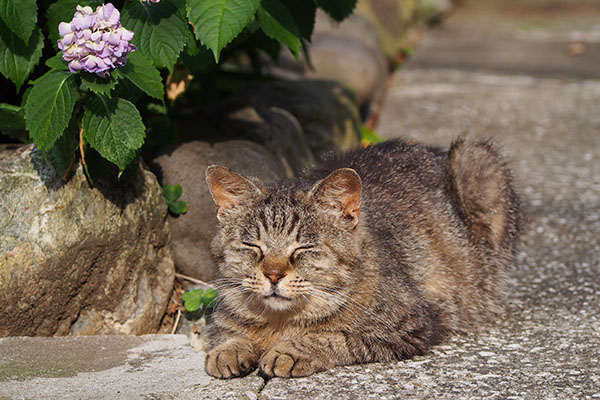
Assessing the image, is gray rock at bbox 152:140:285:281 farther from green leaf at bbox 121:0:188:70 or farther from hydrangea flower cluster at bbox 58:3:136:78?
hydrangea flower cluster at bbox 58:3:136:78

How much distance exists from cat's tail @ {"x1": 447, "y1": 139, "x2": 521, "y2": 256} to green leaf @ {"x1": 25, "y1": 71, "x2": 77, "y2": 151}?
2.06m

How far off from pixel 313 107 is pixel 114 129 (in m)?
2.50

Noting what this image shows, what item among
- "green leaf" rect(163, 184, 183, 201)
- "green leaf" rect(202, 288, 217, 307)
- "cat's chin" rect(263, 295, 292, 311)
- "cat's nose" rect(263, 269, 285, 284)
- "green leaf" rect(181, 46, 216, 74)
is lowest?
"green leaf" rect(202, 288, 217, 307)

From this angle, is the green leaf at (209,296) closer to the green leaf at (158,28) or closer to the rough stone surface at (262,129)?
the rough stone surface at (262,129)

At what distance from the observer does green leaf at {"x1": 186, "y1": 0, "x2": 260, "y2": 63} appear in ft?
10.2

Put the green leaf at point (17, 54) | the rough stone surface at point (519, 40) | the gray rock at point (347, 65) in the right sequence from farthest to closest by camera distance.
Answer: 1. the rough stone surface at point (519, 40)
2. the gray rock at point (347, 65)
3. the green leaf at point (17, 54)

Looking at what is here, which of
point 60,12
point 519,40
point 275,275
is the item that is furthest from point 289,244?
point 519,40

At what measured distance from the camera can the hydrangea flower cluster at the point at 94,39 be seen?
2.89 metres

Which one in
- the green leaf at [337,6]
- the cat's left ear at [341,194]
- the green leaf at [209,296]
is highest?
the green leaf at [337,6]

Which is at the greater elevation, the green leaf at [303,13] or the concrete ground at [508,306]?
the green leaf at [303,13]

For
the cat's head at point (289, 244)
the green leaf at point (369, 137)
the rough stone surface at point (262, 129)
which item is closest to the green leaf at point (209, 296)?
the cat's head at point (289, 244)

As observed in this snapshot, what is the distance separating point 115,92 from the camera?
3.21 m

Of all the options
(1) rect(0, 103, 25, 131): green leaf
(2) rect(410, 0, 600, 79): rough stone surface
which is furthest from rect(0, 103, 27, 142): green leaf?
(2) rect(410, 0, 600, 79): rough stone surface

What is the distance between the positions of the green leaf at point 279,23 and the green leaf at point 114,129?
77cm
